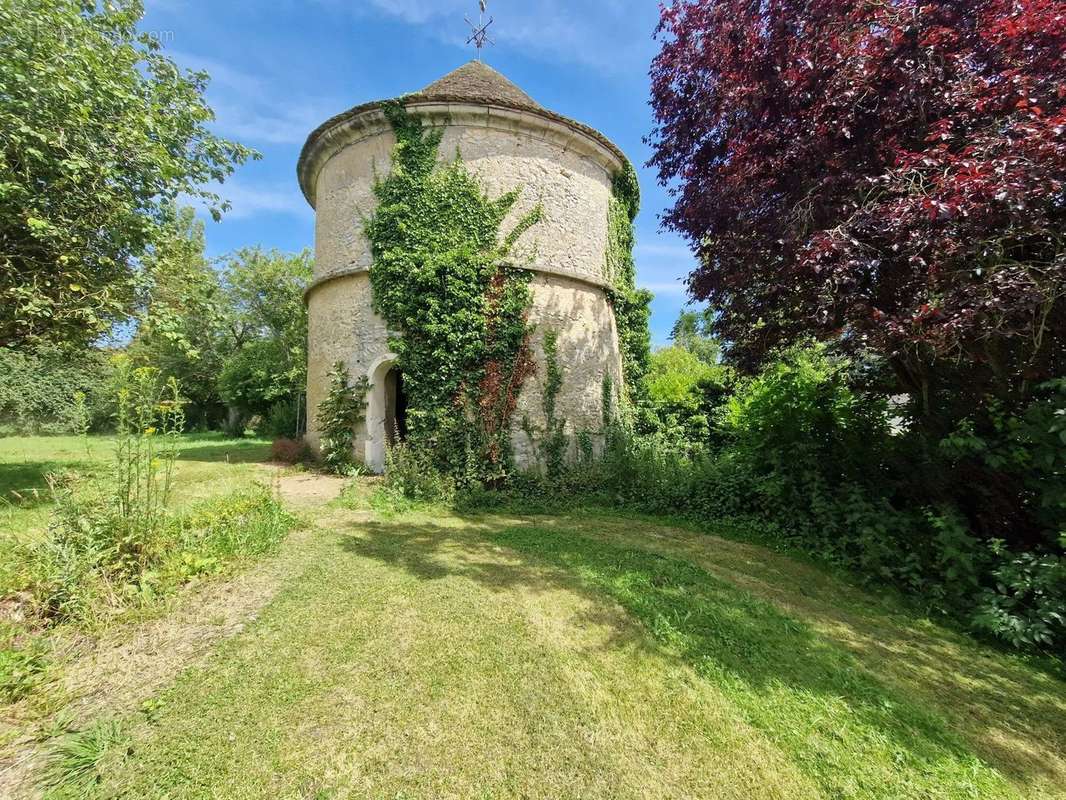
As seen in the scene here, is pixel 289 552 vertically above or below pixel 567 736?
above

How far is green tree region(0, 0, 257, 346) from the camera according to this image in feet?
18.0

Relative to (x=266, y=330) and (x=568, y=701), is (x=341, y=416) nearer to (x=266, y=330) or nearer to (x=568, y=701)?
(x=568, y=701)

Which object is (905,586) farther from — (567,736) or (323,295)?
(323,295)

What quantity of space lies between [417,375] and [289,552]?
4.26 meters

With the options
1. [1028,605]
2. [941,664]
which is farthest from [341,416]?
[1028,605]

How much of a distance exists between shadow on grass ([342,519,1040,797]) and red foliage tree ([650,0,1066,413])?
291 centimetres

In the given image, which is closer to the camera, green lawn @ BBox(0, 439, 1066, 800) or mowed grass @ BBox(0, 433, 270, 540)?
green lawn @ BBox(0, 439, 1066, 800)

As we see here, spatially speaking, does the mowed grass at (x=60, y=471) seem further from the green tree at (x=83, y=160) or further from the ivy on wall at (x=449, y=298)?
the ivy on wall at (x=449, y=298)

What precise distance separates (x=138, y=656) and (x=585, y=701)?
2.98 metres

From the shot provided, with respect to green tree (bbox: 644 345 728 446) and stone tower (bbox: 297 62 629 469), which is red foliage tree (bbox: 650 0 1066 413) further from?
green tree (bbox: 644 345 728 446)

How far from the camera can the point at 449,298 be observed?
8484 millimetres

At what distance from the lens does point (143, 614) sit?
333 centimetres

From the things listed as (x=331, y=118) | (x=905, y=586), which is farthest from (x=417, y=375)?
(x=905, y=586)

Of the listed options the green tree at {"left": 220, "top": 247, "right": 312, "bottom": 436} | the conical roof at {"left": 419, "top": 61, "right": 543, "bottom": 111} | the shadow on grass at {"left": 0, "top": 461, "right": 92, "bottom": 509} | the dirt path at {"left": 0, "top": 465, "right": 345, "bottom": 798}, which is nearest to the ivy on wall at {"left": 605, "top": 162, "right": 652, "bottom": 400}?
the conical roof at {"left": 419, "top": 61, "right": 543, "bottom": 111}
